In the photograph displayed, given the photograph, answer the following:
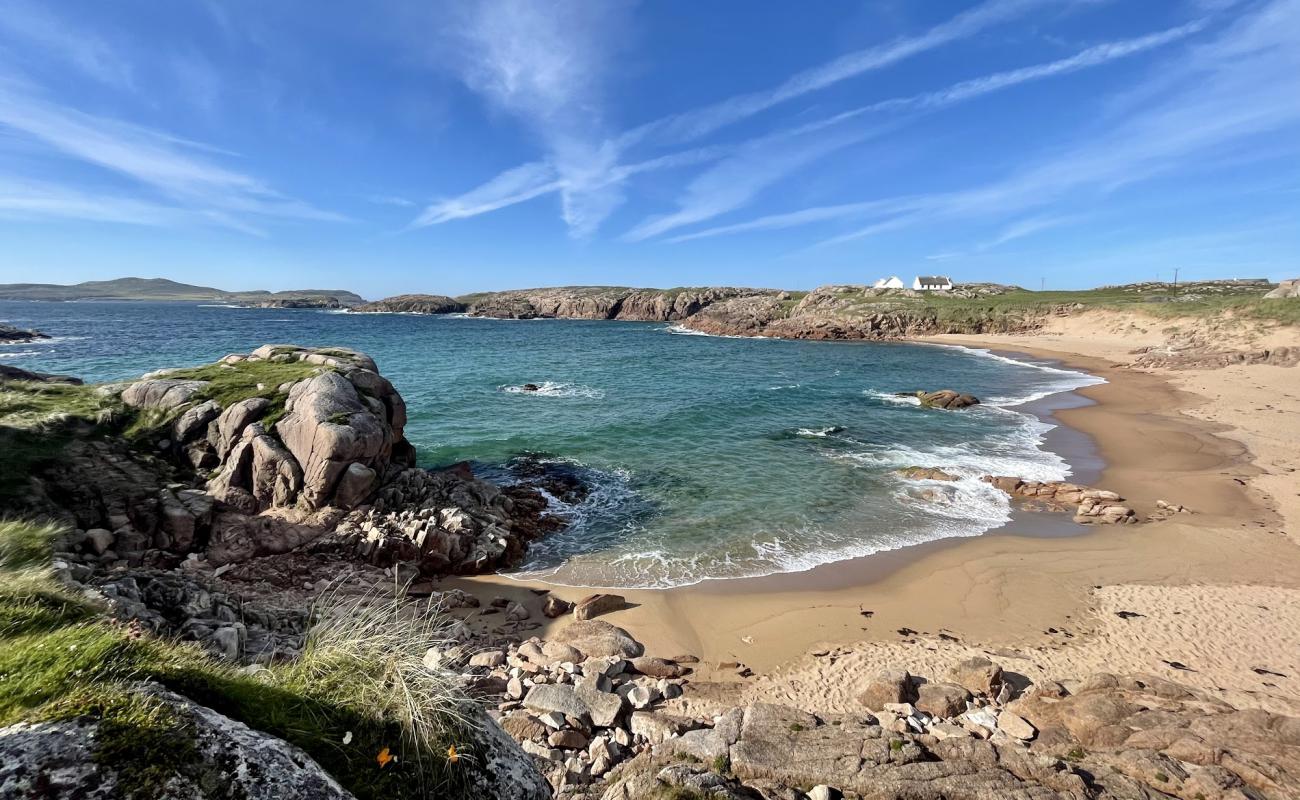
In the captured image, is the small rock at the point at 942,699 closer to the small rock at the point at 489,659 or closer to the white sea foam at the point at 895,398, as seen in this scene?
the small rock at the point at 489,659

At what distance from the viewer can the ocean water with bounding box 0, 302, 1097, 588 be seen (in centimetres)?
1582

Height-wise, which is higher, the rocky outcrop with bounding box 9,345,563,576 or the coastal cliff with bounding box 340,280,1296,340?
the coastal cliff with bounding box 340,280,1296,340

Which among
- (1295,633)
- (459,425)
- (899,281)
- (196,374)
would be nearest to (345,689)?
(1295,633)

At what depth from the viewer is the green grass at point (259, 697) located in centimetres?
247

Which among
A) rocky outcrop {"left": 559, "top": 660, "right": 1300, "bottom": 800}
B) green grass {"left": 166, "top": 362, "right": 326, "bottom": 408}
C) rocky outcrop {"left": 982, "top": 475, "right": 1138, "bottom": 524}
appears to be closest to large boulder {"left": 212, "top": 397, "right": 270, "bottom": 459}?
green grass {"left": 166, "top": 362, "right": 326, "bottom": 408}

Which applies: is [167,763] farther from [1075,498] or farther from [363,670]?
[1075,498]

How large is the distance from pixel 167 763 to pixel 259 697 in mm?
1066

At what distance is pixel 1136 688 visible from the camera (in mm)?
8555

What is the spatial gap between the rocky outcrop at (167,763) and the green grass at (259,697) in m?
0.02

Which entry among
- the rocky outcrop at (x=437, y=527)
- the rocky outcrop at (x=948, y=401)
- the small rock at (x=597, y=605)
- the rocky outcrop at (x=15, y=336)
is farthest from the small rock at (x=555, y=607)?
the rocky outcrop at (x=15, y=336)

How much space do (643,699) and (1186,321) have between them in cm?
8342

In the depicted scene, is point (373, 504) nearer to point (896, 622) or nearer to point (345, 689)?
point (345, 689)

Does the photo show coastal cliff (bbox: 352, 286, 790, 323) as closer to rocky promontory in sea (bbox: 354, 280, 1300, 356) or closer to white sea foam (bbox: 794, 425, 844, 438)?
rocky promontory in sea (bbox: 354, 280, 1300, 356)

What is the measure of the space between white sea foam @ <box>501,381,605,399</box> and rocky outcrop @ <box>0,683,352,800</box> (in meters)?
34.3
